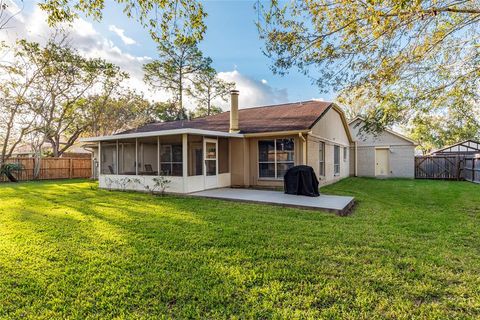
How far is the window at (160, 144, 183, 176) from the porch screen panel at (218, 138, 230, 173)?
5.50ft

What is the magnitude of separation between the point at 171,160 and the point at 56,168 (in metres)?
12.5

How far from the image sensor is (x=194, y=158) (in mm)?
10109

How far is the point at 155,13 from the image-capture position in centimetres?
436

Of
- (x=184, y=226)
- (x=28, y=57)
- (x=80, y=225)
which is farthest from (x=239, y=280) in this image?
(x=28, y=57)

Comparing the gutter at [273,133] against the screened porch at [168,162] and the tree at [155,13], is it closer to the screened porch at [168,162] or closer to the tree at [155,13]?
the screened porch at [168,162]

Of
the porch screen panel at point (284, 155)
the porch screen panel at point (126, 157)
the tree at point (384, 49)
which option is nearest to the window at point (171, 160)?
the porch screen panel at point (126, 157)

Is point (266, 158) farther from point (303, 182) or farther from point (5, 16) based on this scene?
point (5, 16)

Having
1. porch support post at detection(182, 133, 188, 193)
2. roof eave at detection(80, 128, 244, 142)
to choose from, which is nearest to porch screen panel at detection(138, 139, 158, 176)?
roof eave at detection(80, 128, 244, 142)

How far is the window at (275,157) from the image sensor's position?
10.6 meters

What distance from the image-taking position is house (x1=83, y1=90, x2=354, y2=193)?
9.98 meters

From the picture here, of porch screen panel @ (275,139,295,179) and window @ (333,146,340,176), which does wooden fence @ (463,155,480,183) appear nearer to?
window @ (333,146,340,176)

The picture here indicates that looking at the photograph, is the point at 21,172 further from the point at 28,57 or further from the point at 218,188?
the point at 218,188

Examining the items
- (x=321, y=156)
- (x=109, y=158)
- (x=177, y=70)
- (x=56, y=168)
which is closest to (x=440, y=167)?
(x=321, y=156)

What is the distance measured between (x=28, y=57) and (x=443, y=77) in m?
19.6
